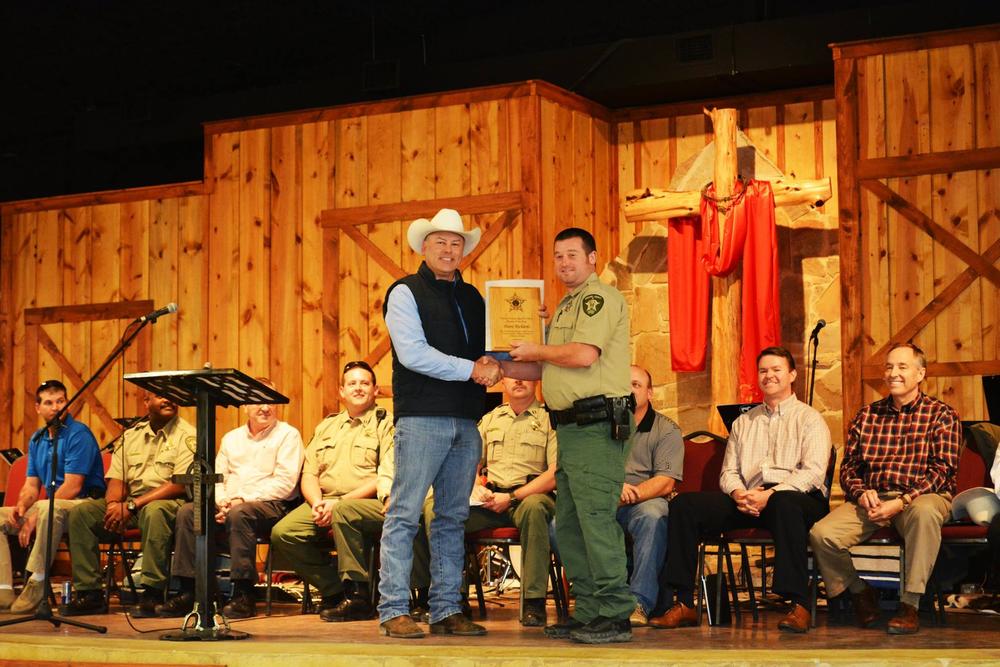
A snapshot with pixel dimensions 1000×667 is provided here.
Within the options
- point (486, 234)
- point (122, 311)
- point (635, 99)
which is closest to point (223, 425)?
point (122, 311)

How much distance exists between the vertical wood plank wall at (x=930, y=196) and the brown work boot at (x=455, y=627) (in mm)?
3659

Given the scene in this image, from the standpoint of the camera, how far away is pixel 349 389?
718 cm

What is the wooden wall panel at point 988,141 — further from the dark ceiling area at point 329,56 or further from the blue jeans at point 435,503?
the blue jeans at point 435,503

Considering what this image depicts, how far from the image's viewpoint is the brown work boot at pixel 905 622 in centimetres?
536

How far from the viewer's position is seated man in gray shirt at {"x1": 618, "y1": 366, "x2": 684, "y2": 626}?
582 centimetres

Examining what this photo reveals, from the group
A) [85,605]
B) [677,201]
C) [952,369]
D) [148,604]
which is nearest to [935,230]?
[952,369]

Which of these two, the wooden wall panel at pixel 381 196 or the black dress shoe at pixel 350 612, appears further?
the wooden wall panel at pixel 381 196

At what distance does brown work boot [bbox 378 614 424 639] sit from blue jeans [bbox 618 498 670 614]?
3.34ft

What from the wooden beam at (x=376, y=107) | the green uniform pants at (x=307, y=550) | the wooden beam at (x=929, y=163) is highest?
the wooden beam at (x=376, y=107)

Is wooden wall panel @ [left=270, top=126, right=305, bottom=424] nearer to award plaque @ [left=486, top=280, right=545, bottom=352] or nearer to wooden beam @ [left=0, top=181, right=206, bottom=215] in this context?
wooden beam @ [left=0, top=181, right=206, bottom=215]

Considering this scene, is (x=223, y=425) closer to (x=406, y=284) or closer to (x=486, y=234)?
(x=486, y=234)

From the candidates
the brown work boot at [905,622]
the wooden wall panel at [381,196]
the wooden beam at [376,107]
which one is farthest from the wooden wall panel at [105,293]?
the brown work boot at [905,622]

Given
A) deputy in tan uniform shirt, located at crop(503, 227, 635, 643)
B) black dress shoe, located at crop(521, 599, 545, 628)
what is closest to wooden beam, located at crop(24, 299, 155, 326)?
black dress shoe, located at crop(521, 599, 545, 628)

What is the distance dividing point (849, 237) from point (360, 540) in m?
3.68
